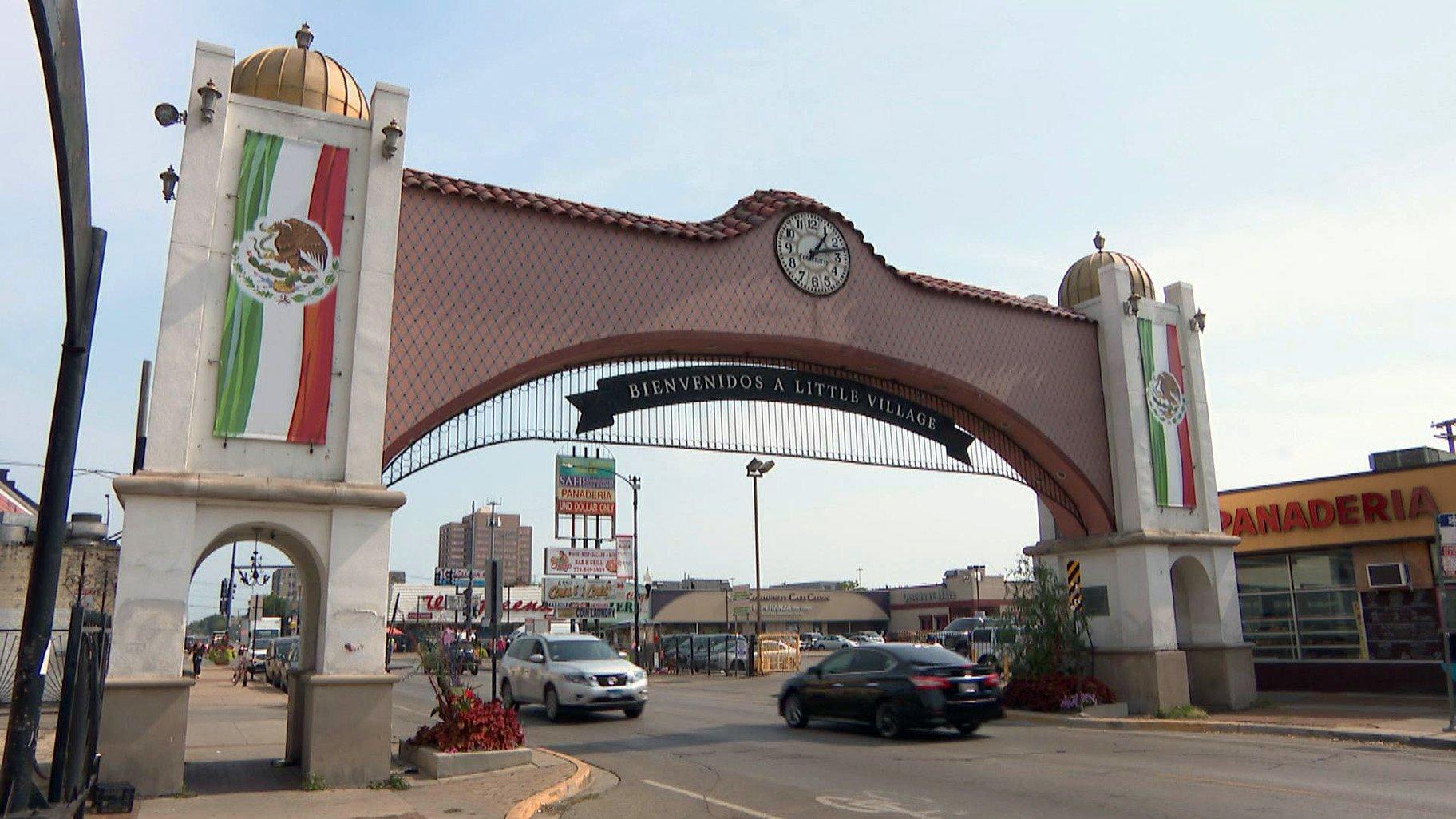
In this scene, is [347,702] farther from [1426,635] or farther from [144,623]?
[1426,635]

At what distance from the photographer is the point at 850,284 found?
1709cm

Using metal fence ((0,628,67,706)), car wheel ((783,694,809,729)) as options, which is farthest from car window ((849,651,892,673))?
metal fence ((0,628,67,706))

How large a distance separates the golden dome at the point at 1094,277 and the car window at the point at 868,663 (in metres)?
8.67

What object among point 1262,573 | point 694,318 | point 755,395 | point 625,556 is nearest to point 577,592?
point 625,556

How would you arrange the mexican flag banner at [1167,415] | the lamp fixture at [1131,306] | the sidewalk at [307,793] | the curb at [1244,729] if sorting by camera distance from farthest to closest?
the lamp fixture at [1131,306] → the mexican flag banner at [1167,415] → the curb at [1244,729] → the sidewalk at [307,793]

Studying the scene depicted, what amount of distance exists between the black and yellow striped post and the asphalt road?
2.89m

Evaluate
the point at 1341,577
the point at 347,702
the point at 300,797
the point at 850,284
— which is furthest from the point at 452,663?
the point at 1341,577

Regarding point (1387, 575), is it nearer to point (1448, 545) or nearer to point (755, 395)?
point (1448, 545)

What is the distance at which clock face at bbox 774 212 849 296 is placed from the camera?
1658 cm

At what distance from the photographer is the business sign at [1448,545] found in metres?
15.7

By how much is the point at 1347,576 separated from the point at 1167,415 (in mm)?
6245

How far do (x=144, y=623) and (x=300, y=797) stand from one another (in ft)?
7.95

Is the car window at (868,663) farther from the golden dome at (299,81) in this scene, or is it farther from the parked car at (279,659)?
the parked car at (279,659)

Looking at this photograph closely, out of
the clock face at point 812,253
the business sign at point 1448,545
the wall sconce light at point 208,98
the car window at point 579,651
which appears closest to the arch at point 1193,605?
the business sign at point 1448,545
